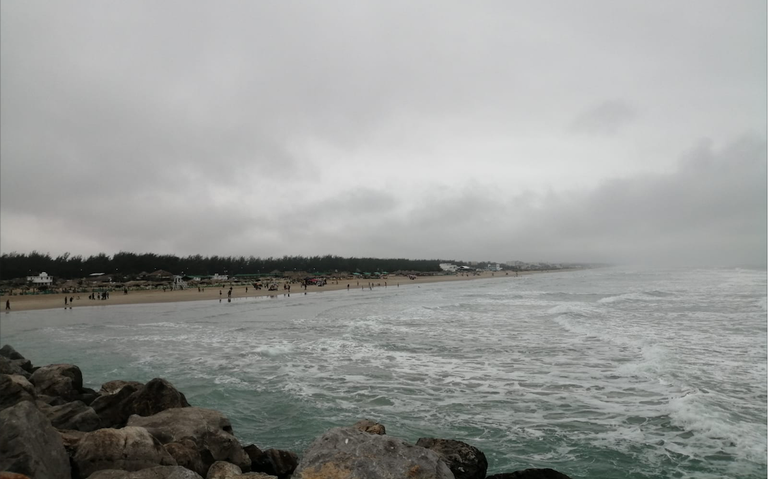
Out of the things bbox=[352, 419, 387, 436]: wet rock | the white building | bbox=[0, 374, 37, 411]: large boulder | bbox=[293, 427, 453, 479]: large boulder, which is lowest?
the white building

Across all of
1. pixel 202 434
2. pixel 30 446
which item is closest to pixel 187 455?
pixel 202 434

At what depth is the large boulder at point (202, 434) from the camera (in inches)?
249

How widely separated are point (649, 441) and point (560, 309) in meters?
23.8

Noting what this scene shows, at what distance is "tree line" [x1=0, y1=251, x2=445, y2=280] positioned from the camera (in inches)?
3339

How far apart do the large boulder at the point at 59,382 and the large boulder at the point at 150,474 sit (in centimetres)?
644

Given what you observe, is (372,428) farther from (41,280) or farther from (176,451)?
(41,280)

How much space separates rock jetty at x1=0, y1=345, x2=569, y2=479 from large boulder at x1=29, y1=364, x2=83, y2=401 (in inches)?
70.0

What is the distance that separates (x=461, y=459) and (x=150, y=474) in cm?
402

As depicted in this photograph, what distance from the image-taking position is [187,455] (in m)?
5.88

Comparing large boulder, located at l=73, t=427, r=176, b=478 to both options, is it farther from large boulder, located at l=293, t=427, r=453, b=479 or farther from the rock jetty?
large boulder, located at l=293, t=427, r=453, b=479

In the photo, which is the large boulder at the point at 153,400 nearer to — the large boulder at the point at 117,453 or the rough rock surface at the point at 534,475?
the large boulder at the point at 117,453

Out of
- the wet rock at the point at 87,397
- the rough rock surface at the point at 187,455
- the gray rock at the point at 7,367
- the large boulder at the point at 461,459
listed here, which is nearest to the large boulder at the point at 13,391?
the wet rock at the point at 87,397

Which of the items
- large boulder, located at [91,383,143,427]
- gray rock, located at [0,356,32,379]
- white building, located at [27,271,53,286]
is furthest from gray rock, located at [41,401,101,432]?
white building, located at [27,271,53,286]

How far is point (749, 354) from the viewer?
15.0 m
